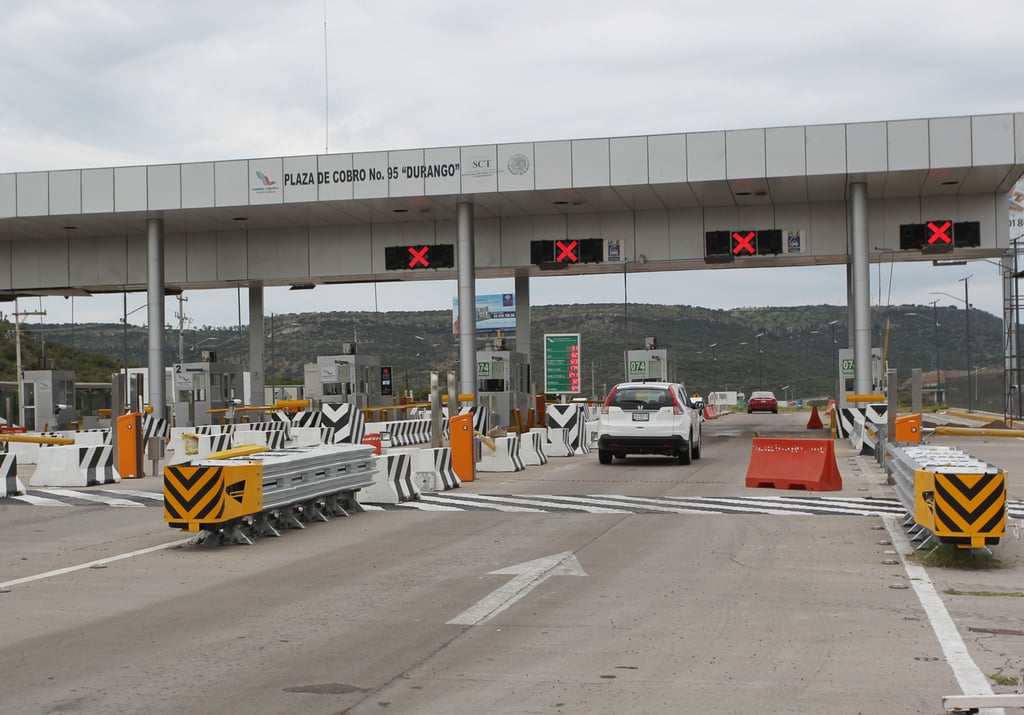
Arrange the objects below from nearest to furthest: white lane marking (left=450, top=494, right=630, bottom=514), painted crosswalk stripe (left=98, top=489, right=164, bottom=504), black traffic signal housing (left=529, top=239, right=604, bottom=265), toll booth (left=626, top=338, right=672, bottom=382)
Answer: white lane marking (left=450, top=494, right=630, bottom=514), painted crosswalk stripe (left=98, top=489, right=164, bottom=504), black traffic signal housing (left=529, top=239, right=604, bottom=265), toll booth (left=626, top=338, right=672, bottom=382)

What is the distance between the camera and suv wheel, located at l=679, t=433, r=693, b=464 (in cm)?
2325

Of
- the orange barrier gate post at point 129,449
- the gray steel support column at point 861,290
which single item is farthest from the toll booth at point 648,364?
the orange barrier gate post at point 129,449

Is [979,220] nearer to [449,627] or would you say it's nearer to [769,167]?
[769,167]

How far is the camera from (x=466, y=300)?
1393 inches

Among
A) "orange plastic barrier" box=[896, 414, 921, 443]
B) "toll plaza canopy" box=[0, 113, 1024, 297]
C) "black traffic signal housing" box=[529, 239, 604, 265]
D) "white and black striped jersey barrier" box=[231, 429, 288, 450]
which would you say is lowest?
"white and black striped jersey barrier" box=[231, 429, 288, 450]

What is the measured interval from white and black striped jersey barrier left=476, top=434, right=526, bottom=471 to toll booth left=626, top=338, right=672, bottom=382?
53.7 feet

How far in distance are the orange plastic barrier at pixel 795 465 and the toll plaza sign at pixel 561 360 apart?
113 feet

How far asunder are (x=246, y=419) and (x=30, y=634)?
107 feet

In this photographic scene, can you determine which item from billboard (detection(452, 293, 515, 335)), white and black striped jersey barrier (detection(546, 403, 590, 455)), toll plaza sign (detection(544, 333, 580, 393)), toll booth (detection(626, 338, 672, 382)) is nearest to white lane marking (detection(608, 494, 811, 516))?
white and black striped jersey barrier (detection(546, 403, 590, 455))

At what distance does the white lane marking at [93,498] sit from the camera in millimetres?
17250

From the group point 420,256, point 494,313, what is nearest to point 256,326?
point 420,256

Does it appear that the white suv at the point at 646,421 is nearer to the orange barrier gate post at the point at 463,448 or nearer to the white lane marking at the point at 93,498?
the orange barrier gate post at the point at 463,448

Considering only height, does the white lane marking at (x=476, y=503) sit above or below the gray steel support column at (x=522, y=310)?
below

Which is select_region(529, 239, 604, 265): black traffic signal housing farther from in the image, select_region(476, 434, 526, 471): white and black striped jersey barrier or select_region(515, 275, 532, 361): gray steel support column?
select_region(476, 434, 526, 471): white and black striped jersey barrier
